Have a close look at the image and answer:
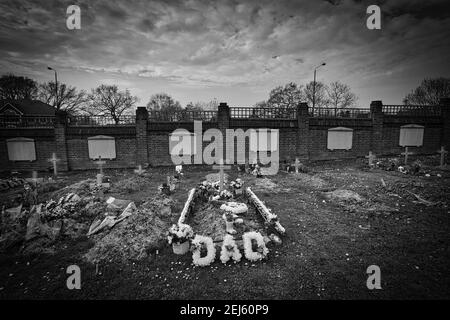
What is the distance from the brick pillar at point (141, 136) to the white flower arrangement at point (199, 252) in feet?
40.0

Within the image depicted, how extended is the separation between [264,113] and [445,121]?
16.5 meters

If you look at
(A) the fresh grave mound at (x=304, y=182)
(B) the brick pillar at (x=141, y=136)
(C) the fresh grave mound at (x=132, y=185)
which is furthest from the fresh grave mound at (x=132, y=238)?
(B) the brick pillar at (x=141, y=136)

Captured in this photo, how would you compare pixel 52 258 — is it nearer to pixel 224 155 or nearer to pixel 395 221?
pixel 395 221

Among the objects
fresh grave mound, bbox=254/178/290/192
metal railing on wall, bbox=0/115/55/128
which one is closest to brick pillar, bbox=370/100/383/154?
fresh grave mound, bbox=254/178/290/192

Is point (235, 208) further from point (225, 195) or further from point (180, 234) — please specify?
point (180, 234)

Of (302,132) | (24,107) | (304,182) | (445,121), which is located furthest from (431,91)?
(24,107)

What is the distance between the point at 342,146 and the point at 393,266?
14.8 metres

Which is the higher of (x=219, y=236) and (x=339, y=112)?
(x=339, y=112)

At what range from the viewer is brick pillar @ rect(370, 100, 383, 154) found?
17266 millimetres

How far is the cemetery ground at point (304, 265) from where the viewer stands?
12.6 ft

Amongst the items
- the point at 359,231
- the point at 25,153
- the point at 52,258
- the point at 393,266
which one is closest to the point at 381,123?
the point at 359,231

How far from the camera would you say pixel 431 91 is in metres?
40.7

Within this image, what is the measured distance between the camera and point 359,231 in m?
6.04
